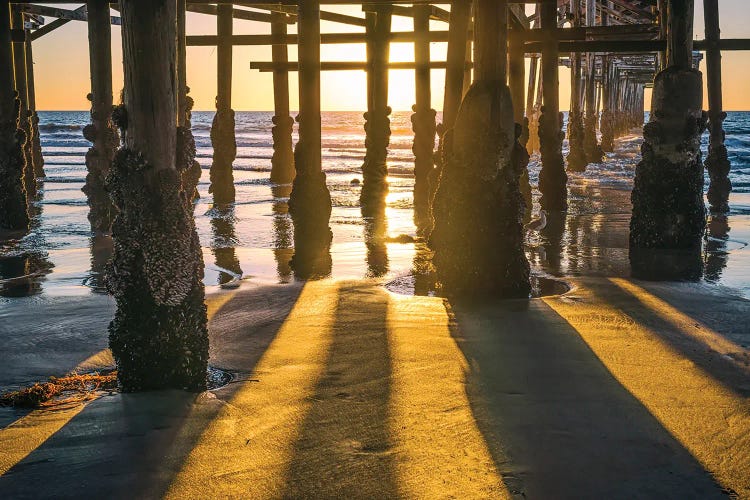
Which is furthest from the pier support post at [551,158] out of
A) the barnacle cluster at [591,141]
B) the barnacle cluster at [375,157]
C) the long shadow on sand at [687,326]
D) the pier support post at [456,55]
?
the barnacle cluster at [591,141]

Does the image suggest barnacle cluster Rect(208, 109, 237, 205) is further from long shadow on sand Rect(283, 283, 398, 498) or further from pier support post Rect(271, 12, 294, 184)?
long shadow on sand Rect(283, 283, 398, 498)

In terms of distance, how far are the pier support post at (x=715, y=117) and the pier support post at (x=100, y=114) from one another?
7530 millimetres

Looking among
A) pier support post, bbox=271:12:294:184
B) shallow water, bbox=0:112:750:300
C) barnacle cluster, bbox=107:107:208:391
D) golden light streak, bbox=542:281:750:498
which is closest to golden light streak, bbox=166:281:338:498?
barnacle cluster, bbox=107:107:208:391

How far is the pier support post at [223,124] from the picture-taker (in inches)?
508

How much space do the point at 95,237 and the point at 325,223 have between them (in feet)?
8.85

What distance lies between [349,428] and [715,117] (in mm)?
9838

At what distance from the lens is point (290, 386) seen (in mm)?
3930

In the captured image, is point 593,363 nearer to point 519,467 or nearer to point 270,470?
point 519,467

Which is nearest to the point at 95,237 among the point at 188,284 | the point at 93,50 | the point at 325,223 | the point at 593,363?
the point at 93,50

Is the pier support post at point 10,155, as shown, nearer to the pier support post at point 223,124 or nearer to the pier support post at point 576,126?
the pier support post at point 223,124

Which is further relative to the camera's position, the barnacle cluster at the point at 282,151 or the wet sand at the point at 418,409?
the barnacle cluster at the point at 282,151

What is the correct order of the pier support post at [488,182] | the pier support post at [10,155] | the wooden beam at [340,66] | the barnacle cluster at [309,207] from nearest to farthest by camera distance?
the pier support post at [488,182], the barnacle cluster at [309,207], the pier support post at [10,155], the wooden beam at [340,66]

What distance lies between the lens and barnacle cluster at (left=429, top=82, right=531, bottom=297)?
229 inches

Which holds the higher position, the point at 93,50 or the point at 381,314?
the point at 93,50
